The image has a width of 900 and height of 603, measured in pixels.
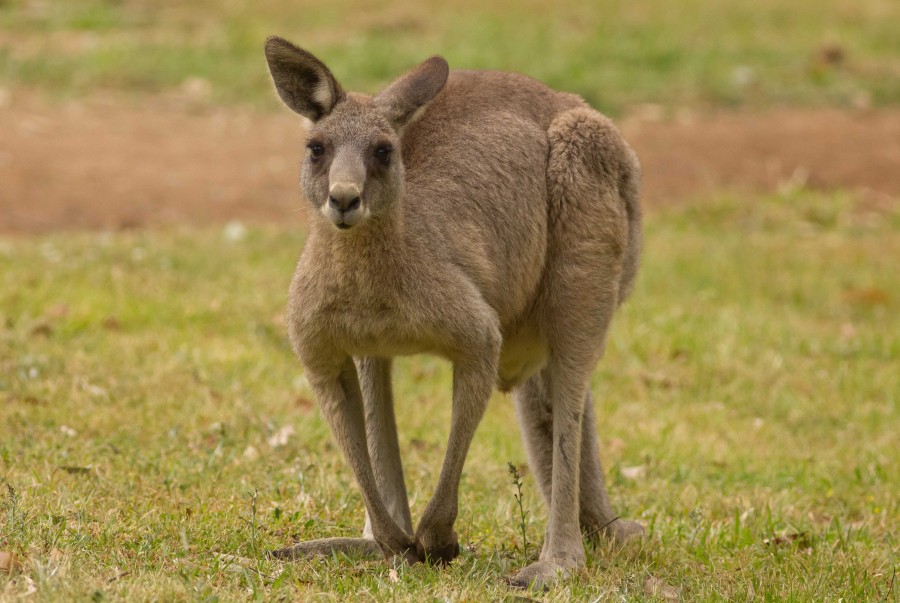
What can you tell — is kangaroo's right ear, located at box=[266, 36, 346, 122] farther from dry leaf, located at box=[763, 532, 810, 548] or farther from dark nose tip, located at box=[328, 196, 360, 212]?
dry leaf, located at box=[763, 532, 810, 548]

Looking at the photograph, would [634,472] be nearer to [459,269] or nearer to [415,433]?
[415,433]

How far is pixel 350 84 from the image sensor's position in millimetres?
12984

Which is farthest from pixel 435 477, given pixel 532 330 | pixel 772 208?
pixel 772 208

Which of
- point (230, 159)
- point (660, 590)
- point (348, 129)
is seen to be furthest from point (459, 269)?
point (230, 159)

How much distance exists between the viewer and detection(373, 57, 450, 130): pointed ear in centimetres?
419

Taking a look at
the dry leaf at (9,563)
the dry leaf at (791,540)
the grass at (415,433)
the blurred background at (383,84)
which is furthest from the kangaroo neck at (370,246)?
the blurred background at (383,84)

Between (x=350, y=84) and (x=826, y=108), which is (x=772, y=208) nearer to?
(x=826, y=108)

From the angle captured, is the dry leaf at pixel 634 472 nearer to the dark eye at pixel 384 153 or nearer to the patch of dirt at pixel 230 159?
the dark eye at pixel 384 153

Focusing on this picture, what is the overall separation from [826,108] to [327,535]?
9.97 meters

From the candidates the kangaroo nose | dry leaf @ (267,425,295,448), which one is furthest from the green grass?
the kangaroo nose

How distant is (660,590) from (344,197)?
153 cm

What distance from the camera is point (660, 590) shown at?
160 inches

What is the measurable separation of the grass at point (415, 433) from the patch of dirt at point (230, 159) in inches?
36.5

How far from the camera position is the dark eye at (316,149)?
159 inches
